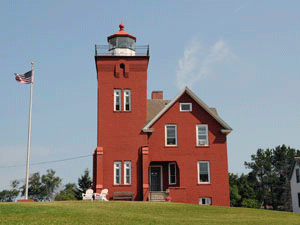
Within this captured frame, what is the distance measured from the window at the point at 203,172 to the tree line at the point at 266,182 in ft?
124

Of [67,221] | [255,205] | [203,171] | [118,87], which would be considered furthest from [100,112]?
[255,205]

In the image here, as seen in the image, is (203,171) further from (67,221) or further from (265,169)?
(265,169)

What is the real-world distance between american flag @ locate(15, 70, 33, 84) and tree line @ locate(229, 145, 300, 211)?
163 feet

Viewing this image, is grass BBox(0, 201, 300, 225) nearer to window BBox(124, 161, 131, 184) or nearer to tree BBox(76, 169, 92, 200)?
window BBox(124, 161, 131, 184)

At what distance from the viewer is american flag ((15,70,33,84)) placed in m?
29.6

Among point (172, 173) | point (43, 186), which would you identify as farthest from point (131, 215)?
point (43, 186)

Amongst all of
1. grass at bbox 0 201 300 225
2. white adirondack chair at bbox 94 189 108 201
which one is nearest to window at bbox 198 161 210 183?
white adirondack chair at bbox 94 189 108 201

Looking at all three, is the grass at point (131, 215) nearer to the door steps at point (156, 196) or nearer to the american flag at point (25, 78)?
the door steps at point (156, 196)

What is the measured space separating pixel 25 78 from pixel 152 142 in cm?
1110

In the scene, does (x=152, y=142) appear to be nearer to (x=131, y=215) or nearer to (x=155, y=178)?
(x=155, y=178)

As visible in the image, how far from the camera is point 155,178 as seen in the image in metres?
34.1

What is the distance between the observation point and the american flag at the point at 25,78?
29562 millimetres

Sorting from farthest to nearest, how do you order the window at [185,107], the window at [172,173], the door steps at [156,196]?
1. the window at [185,107]
2. the window at [172,173]
3. the door steps at [156,196]

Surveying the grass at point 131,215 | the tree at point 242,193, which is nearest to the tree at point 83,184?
the tree at point 242,193
